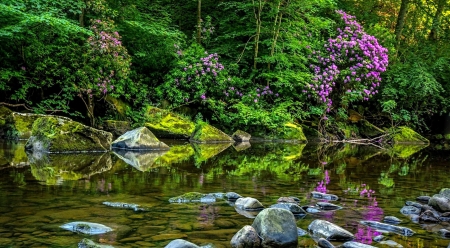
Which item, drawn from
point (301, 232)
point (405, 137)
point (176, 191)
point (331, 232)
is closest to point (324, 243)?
point (331, 232)

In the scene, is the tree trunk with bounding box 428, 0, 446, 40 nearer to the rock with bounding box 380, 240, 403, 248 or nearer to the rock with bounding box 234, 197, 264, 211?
the rock with bounding box 234, 197, 264, 211

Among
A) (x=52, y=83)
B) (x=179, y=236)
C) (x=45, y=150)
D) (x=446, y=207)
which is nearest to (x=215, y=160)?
(x=45, y=150)

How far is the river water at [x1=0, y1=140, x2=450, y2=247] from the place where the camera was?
4.04m

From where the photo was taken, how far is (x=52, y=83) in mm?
15680

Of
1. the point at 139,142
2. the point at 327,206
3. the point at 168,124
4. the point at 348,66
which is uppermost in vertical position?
the point at 348,66

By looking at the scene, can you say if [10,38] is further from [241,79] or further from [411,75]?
[411,75]

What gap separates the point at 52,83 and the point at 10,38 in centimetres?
192

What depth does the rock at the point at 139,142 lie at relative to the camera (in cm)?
1206

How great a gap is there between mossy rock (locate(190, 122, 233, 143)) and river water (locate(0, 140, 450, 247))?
4835 mm

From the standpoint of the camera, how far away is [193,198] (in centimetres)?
559

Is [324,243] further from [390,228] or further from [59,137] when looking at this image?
[59,137]

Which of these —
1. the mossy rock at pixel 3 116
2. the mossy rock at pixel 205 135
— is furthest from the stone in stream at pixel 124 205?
the mossy rock at pixel 205 135

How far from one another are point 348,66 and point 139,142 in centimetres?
1235

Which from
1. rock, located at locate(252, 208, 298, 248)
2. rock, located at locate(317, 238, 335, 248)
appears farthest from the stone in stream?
rock, located at locate(317, 238, 335, 248)
